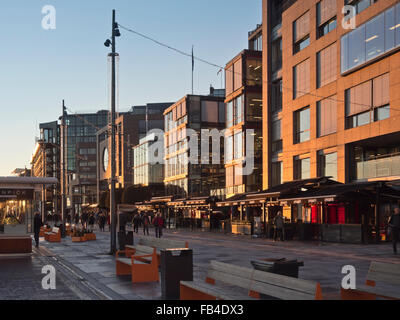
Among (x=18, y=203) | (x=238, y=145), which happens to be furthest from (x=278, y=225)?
(x=238, y=145)

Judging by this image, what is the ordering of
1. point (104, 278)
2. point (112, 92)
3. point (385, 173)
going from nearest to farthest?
point (104, 278)
point (112, 92)
point (385, 173)

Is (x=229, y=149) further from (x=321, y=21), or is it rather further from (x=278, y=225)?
(x=278, y=225)

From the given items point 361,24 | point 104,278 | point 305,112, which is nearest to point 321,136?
point 305,112

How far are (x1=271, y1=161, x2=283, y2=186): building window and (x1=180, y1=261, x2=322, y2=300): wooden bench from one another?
33059 mm

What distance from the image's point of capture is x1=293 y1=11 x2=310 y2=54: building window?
123ft

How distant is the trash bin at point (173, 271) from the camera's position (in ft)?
30.8

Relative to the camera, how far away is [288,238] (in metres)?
29.9

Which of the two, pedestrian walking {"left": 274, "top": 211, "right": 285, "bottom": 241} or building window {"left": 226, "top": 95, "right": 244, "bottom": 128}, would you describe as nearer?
pedestrian walking {"left": 274, "top": 211, "right": 285, "bottom": 241}

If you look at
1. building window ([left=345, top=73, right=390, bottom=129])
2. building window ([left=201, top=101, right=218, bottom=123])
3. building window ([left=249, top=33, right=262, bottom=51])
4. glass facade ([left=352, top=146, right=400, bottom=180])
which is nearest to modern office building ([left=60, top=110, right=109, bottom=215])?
building window ([left=201, top=101, right=218, bottom=123])

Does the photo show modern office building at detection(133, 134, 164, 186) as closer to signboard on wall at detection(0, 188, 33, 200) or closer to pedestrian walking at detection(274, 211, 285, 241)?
pedestrian walking at detection(274, 211, 285, 241)

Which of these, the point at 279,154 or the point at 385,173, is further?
the point at 279,154

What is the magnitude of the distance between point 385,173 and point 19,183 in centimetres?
1946

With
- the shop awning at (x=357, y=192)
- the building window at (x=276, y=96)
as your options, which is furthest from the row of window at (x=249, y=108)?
the shop awning at (x=357, y=192)

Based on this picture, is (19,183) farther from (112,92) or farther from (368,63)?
(368,63)
